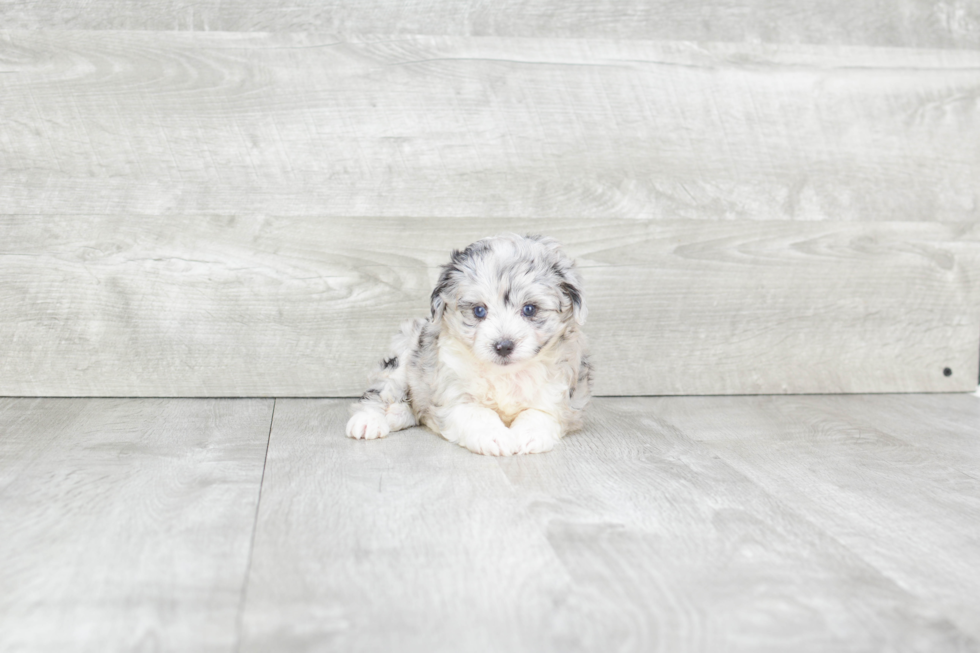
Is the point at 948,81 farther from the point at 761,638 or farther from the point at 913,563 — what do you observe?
the point at 761,638

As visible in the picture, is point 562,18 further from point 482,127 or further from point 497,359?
point 497,359

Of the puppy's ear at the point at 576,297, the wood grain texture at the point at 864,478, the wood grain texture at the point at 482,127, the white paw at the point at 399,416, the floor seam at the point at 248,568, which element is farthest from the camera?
the wood grain texture at the point at 482,127

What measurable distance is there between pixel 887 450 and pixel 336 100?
1999 millimetres

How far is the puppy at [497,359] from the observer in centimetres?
232

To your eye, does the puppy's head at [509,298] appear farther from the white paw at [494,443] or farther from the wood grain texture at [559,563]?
the wood grain texture at [559,563]

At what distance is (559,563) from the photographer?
154 centimetres

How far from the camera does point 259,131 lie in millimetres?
2941

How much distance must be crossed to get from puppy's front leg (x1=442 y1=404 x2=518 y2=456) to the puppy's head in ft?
0.57

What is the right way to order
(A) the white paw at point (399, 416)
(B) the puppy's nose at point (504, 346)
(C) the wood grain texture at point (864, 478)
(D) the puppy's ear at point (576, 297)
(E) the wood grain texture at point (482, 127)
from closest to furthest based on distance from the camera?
(C) the wood grain texture at point (864, 478)
(B) the puppy's nose at point (504, 346)
(D) the puppy's ear at point (576, 297)
(A) the white paw at point (399, 416)
(E) the wood grain texture at point (482, 127)

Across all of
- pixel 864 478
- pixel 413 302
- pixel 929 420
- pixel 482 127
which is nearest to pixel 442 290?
pixel 413 302

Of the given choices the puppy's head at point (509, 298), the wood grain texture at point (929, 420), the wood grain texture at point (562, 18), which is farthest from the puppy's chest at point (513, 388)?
the wood grain texture at point (562, 18)

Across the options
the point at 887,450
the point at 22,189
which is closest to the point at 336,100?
the point at 22,189

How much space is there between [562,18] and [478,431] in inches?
61.1

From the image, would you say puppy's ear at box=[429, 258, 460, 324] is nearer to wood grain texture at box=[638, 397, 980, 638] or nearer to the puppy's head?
the puppy's head
